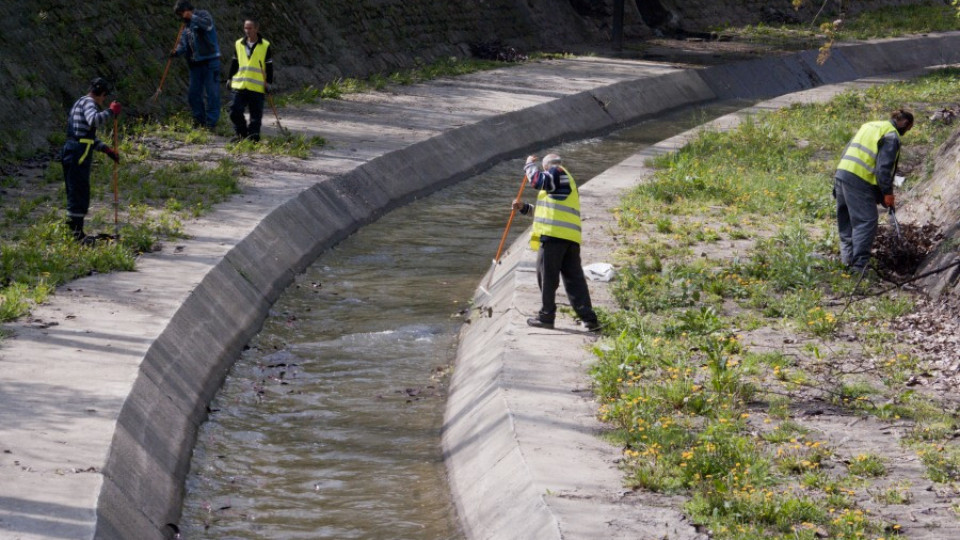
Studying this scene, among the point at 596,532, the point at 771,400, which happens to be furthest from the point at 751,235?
the point at 596,532

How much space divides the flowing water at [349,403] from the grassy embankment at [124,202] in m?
1.86

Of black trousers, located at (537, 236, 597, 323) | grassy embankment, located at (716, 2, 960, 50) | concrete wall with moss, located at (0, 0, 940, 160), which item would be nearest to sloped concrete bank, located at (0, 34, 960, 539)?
black trousers, located at (537, 236, 597, 323)

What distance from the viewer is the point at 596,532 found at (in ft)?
28.9

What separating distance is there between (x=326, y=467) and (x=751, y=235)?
24.8ft

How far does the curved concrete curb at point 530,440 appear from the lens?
29.9ft

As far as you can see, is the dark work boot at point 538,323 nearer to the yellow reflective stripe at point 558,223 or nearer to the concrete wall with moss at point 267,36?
the yellow reflective stripe at point 558,223

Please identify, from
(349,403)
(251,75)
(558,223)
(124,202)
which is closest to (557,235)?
(558,223)

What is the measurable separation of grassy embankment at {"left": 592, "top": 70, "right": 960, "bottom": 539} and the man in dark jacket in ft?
25.8

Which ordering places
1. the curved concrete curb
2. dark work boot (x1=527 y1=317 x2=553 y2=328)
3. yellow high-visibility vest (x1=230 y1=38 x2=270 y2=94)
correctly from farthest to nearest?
yellow high-visibility vest (x1=230 y1=38 x2=270 y2=94), dark work boot (x1=527 y1=317 x2=553 y2=328), the curved concrete curb

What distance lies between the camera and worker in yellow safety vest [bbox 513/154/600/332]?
13094 mm

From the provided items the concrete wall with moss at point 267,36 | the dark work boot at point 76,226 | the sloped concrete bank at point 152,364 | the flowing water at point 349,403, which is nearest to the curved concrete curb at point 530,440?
the sloped concrete bank at point 152,364

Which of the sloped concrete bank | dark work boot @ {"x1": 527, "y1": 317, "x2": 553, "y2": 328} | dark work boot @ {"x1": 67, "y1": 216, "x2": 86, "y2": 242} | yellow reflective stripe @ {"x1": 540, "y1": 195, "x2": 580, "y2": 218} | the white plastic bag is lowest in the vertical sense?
the sloped concrete bank

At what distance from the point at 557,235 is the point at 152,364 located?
421 centimetres

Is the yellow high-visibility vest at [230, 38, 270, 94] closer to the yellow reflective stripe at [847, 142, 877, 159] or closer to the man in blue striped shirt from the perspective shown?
the man in blue striped shirt
